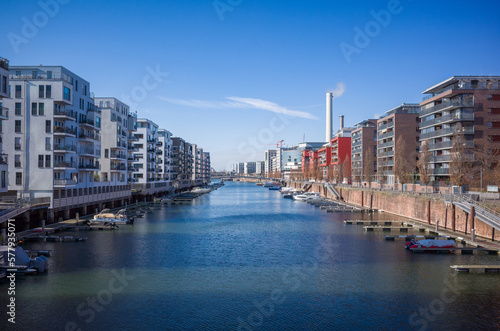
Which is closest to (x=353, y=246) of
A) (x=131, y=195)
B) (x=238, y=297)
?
(x=238, y=297)

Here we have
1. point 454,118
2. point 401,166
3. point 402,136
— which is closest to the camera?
point 454,118

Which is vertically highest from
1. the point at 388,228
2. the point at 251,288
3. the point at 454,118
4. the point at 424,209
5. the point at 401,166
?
the point at 454,118

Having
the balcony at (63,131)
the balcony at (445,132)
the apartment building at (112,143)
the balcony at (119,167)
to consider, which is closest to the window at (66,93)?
the balcony at (63,131)

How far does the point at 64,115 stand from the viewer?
64438mm

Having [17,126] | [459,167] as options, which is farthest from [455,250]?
[17,126]

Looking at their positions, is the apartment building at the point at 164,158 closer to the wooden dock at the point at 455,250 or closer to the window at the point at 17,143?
the window at the point at 17,143

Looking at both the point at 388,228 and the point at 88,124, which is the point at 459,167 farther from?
the point at 88,124

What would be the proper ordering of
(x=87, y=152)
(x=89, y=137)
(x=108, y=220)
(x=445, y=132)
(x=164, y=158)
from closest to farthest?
(x=108, y=220), (x=87, y=152), (x=89, y=137), (x=445, y=132), (x=164, y=158)

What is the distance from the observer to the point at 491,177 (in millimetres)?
67438

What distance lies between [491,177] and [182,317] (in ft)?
207

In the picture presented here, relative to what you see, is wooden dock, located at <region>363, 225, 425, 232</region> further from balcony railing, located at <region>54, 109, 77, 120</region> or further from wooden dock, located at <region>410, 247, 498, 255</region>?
balcony railing, located at <region>54, 109, 77, 120</region>

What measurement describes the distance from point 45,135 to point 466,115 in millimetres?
78590

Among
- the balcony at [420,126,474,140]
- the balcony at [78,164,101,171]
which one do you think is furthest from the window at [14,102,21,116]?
the balcony at [420,126,474,140]

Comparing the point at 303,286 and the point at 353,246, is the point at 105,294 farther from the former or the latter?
the point at 353,246
